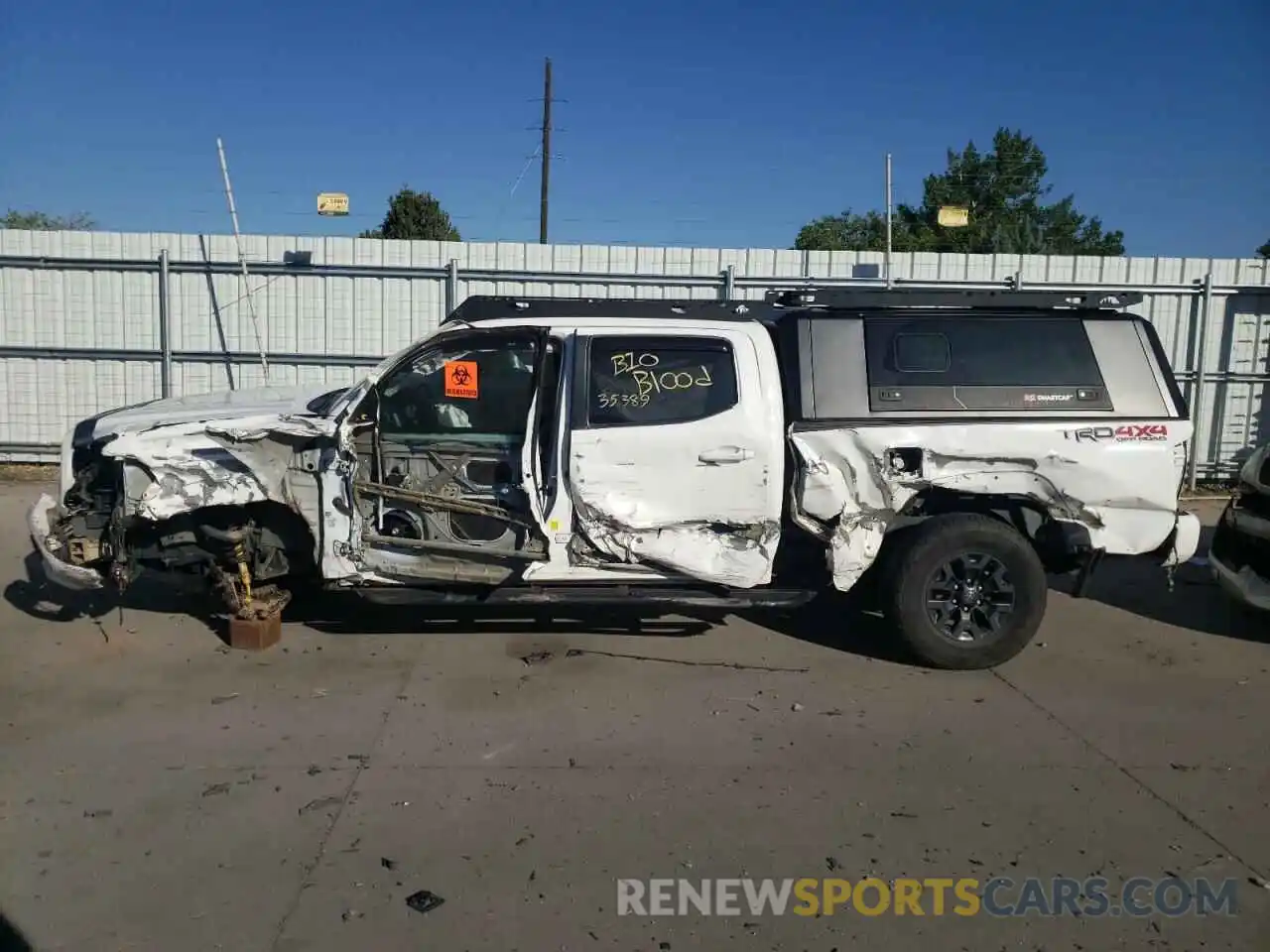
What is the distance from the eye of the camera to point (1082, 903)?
3516 mm

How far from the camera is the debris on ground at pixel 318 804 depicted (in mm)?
4059

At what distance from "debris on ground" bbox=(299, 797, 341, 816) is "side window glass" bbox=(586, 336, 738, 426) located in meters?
2.38

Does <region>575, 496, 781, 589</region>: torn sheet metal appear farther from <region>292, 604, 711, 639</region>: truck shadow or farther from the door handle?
<region>292, 604, 711, 639</region>: truck shadow

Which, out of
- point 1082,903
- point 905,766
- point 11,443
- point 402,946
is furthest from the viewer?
point 11,443

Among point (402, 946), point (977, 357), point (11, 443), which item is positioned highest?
point (977, 357)

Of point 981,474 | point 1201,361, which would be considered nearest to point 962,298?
point 981,474

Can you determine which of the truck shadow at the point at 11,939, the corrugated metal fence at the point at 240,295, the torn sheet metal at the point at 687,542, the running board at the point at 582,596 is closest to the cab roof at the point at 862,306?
the torn sheet metal at the point at 687,542

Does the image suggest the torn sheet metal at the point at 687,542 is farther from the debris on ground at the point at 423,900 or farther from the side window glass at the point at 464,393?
the debris on ground at the point at 423,900

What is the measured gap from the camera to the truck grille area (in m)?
6.61

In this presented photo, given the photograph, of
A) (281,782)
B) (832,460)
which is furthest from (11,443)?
(832,460)

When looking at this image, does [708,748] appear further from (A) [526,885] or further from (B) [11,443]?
(B) [11,443]

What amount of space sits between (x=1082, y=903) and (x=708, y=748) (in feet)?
5.60

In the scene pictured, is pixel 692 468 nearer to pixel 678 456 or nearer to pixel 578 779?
pixel 678 456

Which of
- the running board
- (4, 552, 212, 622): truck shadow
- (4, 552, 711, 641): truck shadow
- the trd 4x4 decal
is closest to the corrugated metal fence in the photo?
(4, 552, 212, 622): truck shadow
